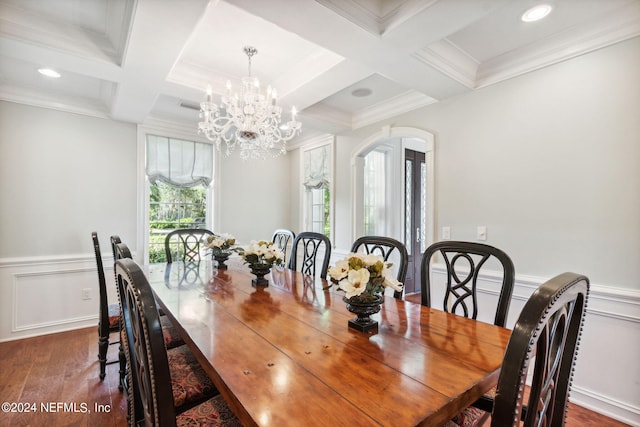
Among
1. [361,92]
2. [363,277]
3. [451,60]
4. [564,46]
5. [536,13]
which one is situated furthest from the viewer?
[361,92]

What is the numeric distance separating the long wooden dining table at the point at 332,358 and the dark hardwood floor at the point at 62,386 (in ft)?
3.40

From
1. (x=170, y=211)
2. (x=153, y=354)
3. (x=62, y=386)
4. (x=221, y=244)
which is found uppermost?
(x=170, y=211)

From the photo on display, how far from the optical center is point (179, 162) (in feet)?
13.2

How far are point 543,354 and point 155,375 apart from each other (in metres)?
0.92

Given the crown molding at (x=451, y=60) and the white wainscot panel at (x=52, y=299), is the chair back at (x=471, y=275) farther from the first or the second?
the white wainscot panel at (x=52, y=299)

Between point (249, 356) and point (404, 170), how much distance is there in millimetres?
4210

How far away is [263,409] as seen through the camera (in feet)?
2.45

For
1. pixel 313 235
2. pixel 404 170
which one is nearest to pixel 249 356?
pixel 313 235

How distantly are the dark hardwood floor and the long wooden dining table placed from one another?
3.40 ft

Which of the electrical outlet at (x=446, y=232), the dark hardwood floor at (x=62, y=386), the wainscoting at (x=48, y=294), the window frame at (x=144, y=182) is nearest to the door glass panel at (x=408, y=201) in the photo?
the electrical outlet at (x=446, y=232)

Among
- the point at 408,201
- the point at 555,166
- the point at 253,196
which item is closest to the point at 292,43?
the point at 555,166

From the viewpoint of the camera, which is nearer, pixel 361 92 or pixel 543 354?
pixel 543 354

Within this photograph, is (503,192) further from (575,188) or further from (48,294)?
(48,294)

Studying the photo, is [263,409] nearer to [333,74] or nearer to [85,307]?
[333,74]
